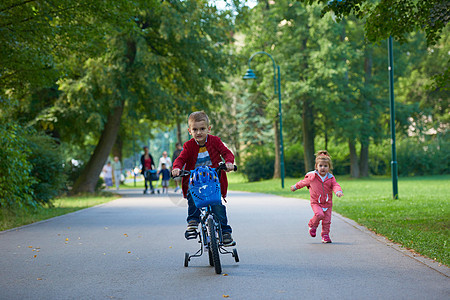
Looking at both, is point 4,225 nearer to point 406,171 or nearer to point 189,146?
point 189,146

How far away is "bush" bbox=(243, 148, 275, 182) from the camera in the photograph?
155 feet

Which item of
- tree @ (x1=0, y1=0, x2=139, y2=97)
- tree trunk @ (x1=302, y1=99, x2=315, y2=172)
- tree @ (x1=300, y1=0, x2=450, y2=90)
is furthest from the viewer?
tree trunk @ (x1=302, y1=99, x2=315, y2=172)

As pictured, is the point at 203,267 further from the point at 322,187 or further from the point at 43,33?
A: the point at 43,33

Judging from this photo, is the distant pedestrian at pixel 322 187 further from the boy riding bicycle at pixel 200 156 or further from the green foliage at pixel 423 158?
the green foliage at pixel 423 158

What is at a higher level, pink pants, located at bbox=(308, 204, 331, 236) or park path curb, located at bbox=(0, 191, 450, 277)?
pink pants, located at bbox=(308, 204, 331, 236)

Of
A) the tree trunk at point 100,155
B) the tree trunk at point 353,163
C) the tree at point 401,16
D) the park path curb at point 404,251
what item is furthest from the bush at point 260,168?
the tree at point 401,16

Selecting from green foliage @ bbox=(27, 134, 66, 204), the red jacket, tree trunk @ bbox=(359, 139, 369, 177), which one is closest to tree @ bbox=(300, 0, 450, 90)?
the red jacket

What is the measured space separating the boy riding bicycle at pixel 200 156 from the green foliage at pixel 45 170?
11734 mm

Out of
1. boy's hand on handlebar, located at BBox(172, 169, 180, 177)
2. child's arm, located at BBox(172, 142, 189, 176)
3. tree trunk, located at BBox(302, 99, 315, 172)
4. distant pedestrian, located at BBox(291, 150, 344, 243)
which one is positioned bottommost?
distant pedestrian, located at BBox(291, 150, 344, 243)

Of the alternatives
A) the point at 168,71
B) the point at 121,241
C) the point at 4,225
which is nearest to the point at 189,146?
the point at 121,241

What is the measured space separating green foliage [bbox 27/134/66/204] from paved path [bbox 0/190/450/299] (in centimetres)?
611

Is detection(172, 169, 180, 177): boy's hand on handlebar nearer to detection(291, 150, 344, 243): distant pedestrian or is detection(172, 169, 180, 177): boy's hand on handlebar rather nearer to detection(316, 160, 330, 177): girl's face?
detection(291, 150, 344, 243): distant pedestrian

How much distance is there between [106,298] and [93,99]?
20.6 meters

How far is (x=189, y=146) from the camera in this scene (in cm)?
742
